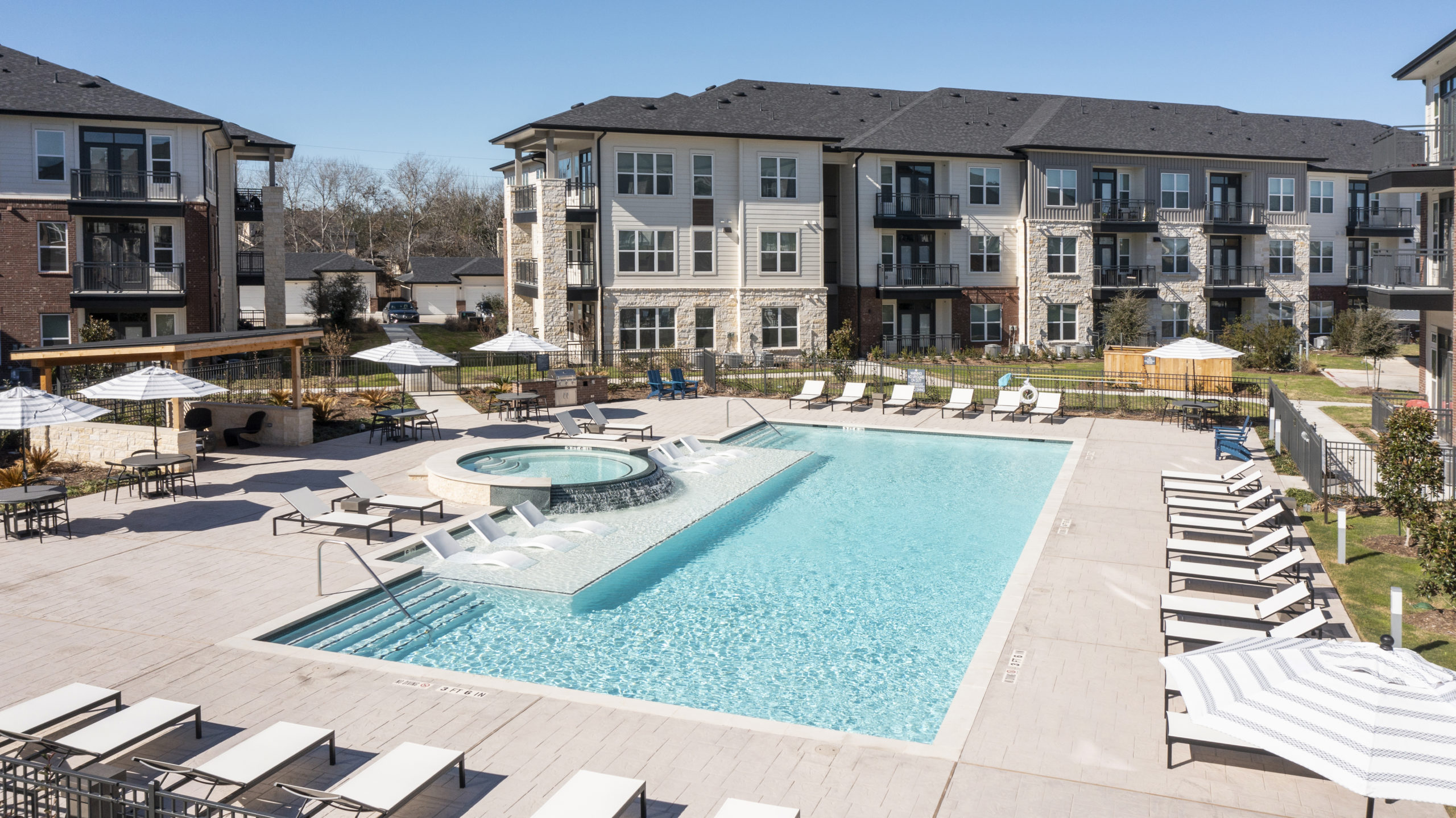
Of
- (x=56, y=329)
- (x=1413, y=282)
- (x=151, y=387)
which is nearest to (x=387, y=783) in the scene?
(x=151, y=387)

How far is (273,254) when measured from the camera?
42.5 meters

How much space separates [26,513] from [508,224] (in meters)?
31.7

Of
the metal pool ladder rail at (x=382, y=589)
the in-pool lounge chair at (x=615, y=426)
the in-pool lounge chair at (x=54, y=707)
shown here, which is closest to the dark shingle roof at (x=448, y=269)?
the in-pool lounge chair at (x=615, y=426)

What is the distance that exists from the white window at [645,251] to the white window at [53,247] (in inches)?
741

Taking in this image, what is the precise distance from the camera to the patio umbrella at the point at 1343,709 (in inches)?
247

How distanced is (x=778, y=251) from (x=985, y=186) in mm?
10615

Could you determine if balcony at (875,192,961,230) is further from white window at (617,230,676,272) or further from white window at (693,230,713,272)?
white window at (617,230,676,272)

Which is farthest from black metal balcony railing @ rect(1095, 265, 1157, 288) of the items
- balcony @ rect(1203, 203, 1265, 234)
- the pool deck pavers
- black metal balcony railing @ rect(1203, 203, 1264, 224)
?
the pool deck pavers

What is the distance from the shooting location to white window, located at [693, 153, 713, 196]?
41.3 meters

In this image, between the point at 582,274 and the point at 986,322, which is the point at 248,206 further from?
the point at 986,322

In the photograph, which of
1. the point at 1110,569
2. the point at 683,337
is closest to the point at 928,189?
the point at 683,337

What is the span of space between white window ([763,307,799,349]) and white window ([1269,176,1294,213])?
79.6 ft

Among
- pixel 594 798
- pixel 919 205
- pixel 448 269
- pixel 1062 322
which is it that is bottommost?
pixel 594 798

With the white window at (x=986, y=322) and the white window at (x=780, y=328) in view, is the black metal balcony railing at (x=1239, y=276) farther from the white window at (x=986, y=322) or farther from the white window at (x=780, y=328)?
the white window at (x=780, y=328)
